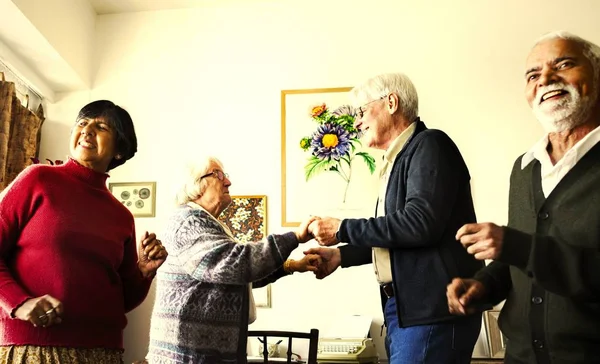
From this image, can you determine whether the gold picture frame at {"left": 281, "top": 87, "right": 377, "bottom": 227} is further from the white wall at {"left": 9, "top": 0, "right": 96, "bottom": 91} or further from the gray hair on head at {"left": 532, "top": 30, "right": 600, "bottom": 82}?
the gray hair on head at {"left": 532, "top": 30, "right": 600, "bottom": 82}

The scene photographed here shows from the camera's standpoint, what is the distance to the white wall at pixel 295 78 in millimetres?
3461

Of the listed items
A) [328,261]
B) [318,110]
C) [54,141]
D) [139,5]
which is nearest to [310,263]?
[328,261]

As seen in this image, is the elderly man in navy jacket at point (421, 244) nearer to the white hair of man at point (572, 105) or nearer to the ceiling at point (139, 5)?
the white hair of man at point (572, 105)

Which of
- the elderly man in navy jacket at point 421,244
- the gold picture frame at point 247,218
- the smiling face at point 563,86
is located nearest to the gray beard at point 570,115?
the smiling face at point 563,86

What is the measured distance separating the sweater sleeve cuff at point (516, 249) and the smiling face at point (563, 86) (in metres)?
0.37

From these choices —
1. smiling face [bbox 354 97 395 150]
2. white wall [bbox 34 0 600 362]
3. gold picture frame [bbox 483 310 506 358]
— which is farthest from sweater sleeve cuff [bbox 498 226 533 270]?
white wall [bbox 34 0 600 362]

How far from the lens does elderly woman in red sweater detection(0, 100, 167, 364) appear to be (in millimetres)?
1574

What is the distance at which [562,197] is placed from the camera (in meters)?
1.22

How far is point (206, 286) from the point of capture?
1.97 metres

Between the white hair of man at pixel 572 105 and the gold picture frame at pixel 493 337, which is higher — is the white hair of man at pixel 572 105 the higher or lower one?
the higher one

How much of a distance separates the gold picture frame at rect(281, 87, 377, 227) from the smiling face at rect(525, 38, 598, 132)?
7.02 feet

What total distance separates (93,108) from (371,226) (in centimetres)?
106

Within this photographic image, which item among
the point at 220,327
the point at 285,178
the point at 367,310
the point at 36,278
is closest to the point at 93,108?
the point at 36,278

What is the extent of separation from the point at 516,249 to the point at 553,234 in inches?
5.3
